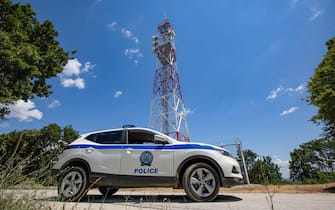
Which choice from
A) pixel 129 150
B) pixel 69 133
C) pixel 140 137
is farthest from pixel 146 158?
pixel 69 133

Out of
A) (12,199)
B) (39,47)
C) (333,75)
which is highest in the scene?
(39,47)

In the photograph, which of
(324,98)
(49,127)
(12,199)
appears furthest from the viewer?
(49,127)

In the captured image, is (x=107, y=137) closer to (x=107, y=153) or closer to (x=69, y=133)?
(x=107, y=153)

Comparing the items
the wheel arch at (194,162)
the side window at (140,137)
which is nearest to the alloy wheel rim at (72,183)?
the side window at (140,137)

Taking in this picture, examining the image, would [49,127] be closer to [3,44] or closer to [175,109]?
[175,109]

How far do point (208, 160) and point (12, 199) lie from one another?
3.25m

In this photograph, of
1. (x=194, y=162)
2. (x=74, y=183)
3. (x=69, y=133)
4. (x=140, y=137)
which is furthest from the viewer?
(x=69, y=133)

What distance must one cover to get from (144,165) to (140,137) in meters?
0.75

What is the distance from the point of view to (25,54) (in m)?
9.55

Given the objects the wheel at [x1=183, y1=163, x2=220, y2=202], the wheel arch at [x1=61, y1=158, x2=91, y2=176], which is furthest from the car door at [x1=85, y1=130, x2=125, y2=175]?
the wheel at [x1=183, y1=163, x2=220, y2=202]

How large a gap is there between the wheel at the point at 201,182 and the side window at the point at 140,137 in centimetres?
121

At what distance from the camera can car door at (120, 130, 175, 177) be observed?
4.38 metres

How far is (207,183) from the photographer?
4.15 meters

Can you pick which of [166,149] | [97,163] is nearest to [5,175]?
[97,163]
